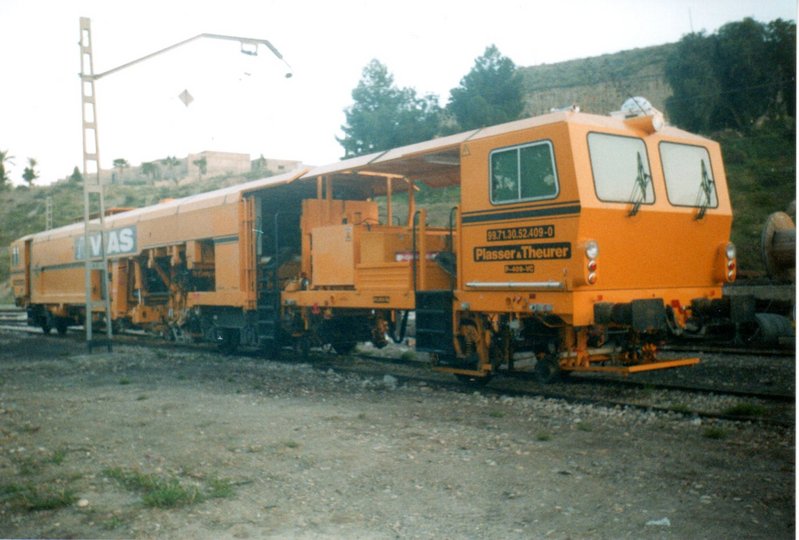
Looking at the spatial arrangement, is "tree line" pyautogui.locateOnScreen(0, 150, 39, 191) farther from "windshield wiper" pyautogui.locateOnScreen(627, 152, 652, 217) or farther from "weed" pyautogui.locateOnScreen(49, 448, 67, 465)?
"windshield wiper" pyautogui.locateOnScreen(627, 152, 652, 217)

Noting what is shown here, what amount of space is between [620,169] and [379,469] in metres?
4.45

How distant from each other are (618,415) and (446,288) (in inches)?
126

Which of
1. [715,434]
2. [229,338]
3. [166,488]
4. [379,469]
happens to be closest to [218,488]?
[166,488]

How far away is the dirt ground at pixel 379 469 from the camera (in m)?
4.75

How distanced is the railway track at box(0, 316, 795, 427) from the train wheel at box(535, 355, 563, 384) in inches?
7.2

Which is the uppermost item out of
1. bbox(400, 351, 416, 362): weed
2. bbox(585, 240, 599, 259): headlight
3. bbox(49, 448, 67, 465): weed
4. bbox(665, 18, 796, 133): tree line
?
bbox(665, 18, 796, 133): tree line

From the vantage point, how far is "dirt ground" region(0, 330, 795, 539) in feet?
15.6

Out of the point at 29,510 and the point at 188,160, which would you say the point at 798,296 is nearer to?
the point at 29,510

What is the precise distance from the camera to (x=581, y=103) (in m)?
9.26

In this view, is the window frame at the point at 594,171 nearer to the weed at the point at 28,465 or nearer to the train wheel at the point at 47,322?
the weed at the point at 28,465

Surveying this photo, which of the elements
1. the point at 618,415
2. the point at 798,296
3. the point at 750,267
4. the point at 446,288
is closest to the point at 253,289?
the point at 446,288

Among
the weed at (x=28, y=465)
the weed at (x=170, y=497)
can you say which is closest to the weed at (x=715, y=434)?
the weed at (x=170, y=497)

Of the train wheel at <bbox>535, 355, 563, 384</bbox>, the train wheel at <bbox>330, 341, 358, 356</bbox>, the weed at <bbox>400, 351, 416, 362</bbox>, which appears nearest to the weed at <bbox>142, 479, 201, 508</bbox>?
the train wheel at <bbox>535, 355, 563, 384</bbox>

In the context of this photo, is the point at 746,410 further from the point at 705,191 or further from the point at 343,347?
the point at 343,347
